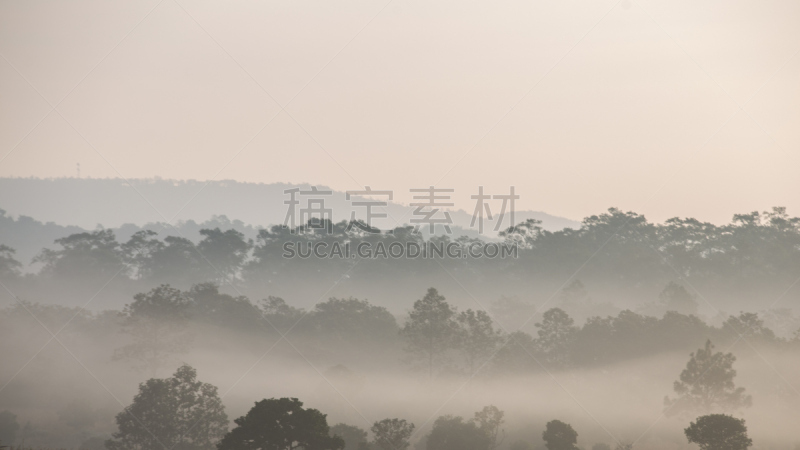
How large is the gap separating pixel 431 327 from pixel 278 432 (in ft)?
147

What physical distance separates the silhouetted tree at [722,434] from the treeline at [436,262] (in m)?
78.9

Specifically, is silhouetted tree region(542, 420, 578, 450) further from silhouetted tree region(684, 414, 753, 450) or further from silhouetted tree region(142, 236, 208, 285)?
silhouetted tree region(142, 236, 208, 285)

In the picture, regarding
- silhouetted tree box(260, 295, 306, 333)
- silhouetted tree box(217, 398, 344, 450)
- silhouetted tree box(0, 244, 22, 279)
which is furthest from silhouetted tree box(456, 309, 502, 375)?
silhouetted tree box(0, 244, 22, 279)

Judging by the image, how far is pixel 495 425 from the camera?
62.7 m

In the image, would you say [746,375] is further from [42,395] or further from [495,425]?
[42,395]

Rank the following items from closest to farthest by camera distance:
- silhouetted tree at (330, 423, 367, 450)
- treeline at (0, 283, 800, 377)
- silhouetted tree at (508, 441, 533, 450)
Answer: silhouetted tree at (330, 423, 367, 450)
silhouetted tree at (508, 441, 533, 450)
treeline at (0, 283, 800, 377)

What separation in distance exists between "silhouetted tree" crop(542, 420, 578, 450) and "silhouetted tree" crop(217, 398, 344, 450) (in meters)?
24.3

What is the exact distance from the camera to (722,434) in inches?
1953

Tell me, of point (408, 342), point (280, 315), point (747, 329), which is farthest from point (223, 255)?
point (747, 329)

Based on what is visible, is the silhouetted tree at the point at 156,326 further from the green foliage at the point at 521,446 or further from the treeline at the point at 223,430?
the green foliage at the point at 521,446

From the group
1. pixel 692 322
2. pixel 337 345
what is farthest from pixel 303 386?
pixel 692 322

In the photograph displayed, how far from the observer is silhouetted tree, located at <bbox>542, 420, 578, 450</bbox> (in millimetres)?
53481

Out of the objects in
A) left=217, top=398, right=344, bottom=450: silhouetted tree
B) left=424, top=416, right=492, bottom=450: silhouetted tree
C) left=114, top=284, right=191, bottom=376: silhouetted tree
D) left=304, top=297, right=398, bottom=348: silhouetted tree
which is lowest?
left=217, top=398, right=344, bottom=450: silhouetted tree

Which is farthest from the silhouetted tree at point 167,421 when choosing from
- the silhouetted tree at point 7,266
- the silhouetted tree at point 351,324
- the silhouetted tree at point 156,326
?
the silhouetted tree at point 7,266
